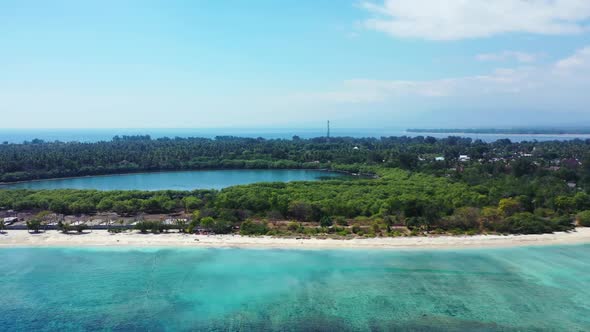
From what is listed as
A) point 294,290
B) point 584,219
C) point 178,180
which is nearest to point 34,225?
point 294,290

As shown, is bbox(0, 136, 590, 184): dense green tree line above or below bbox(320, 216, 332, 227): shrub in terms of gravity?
above

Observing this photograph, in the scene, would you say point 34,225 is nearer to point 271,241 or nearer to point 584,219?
point 271,241

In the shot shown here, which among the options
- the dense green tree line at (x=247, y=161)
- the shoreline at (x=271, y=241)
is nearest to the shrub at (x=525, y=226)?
the shoreline at (x=271, y=241)

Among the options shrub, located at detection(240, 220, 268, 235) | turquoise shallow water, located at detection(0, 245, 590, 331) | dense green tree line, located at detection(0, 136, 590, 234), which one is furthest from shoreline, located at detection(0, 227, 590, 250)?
dense green tree line, located at detection(0, 136, 590, 234)

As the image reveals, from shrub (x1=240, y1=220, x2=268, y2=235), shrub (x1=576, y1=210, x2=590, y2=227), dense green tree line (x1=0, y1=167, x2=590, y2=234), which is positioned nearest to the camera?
shrub (x1=240, y1=220, x2=268, y2=235)

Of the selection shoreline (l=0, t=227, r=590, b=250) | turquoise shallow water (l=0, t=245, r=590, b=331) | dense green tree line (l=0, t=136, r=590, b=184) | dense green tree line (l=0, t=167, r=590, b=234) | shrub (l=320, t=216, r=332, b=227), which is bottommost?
turquoise shallow water (l=0, t=245, r=590, b=331)

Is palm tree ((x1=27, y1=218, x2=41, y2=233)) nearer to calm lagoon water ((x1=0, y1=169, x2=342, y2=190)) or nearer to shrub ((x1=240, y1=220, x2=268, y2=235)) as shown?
shrub ((x1=240, y1=220, x2=268, y2=235))

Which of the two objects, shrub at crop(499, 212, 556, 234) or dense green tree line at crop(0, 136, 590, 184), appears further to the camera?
dense green tree line at crop(0, 136, 590, 184)

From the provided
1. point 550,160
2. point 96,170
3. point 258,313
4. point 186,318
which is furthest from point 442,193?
point 96,170

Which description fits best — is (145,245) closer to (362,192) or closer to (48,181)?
(362,192)
